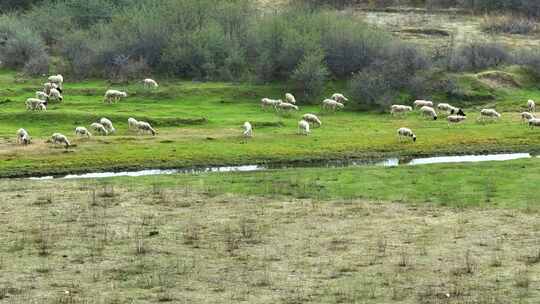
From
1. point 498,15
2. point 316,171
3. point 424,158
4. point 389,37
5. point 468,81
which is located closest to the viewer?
point 316,171

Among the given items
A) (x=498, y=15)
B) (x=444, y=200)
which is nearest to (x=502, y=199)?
(x=444, y=200)

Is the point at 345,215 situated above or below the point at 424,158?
above

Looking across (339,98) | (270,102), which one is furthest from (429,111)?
(270,102)

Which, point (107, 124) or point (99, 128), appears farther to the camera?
point (107, 124)

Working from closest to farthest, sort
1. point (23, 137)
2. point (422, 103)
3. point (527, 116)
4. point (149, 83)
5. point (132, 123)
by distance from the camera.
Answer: point (23, 137)
point (132, 123)
point (527, 116)
point (422, 103)
point (149, 83)

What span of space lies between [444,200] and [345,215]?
5132mm

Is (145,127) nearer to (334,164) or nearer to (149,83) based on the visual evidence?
(334,164)

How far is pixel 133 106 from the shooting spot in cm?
6494

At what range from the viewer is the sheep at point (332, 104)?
65000mm

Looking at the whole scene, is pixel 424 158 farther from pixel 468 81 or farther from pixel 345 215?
pixel 468 81

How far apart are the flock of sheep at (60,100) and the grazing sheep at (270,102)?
925 cm

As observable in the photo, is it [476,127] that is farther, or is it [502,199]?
[476,127]

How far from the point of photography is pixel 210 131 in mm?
56938

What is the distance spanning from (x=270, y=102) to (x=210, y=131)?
340 inches
